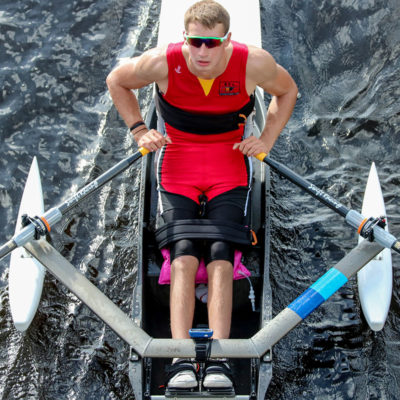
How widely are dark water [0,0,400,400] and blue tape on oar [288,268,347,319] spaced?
3.10 ft

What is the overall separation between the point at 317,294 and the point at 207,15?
198 cm

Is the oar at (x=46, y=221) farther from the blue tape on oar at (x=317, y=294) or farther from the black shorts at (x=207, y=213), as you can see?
the blue tape on oar at (x=317, y=294)

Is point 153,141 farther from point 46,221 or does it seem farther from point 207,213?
point 46,221

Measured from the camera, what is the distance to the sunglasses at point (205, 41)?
3882 millimetres

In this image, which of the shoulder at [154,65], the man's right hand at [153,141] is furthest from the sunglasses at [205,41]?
the man's right hand at [153,141]

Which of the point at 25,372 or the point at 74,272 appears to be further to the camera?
the point at 25,372

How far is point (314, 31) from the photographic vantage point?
24.9ft

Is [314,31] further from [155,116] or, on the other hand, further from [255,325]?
[255,325]

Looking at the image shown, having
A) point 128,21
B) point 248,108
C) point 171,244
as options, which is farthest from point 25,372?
point 128,21

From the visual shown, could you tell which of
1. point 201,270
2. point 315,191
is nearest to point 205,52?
point 315,191

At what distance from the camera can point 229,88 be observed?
4316 mm

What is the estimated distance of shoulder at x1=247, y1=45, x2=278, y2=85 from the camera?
4.29m

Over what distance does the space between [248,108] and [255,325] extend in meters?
1.67

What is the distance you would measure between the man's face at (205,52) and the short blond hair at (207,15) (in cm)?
3
